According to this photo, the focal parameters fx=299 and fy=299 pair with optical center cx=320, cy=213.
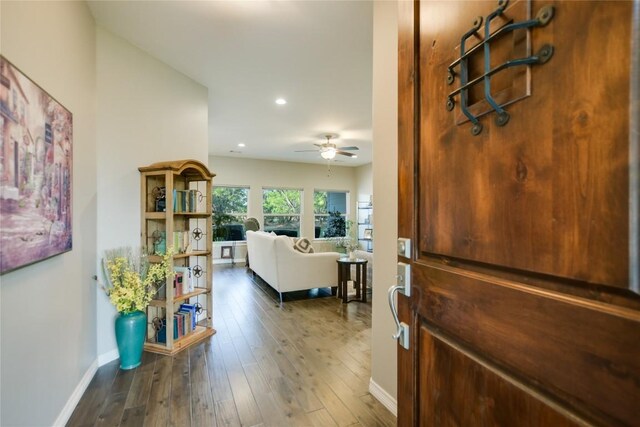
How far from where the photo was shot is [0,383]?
1.29 meters

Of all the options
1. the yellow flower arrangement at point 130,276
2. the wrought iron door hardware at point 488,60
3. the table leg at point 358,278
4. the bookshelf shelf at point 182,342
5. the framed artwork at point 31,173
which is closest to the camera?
the wrought iron door hardware at point 488,60

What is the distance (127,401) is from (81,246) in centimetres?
113

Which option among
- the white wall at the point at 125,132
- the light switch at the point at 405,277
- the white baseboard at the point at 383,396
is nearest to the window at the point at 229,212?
the white wall at the point at 125,132

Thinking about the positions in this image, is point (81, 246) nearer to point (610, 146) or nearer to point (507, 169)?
point (507, 169)

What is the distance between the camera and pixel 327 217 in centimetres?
927

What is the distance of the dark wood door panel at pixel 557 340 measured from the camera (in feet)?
1.57

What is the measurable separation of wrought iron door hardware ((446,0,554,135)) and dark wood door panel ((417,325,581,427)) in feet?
1.96

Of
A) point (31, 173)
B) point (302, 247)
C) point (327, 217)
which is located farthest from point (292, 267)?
point (327, 217)

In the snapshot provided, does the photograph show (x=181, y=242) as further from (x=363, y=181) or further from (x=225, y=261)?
(x=363, y=181)

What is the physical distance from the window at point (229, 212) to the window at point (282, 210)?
1.93 feet

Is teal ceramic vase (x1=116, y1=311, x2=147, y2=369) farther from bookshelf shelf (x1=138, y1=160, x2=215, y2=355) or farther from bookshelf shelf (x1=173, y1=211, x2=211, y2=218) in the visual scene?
bookshelf shelf (x1=173, y1=211, x2=211, y2=218)

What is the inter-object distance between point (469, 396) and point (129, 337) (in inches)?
102

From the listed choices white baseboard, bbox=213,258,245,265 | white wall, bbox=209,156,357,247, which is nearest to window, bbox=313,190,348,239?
white wall, bbox=209,156,357,247

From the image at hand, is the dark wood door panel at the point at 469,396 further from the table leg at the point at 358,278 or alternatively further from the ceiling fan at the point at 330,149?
the ceiling fan at the point at 330,149
